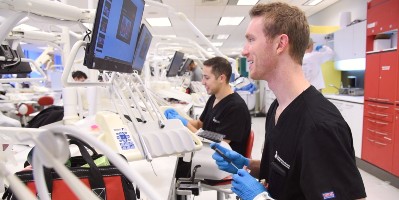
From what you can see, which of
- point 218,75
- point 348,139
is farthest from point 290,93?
point 218,75

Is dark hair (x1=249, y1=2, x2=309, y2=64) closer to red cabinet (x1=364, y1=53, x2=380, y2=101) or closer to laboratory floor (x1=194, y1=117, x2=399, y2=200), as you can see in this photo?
laboratory floor (x1=194, y1=117, x2=399, y2=200)

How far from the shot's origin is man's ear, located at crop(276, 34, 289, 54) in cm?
120

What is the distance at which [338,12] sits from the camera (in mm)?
6023

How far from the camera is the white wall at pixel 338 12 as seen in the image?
16.9 feet

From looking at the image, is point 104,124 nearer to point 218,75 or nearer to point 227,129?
point 227,129

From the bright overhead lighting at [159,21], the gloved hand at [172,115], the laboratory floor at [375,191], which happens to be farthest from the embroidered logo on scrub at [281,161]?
the bright overhead lighting at [159,21]

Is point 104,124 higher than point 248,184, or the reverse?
point 104,124

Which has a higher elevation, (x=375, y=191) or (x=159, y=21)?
(x=159, y=21)

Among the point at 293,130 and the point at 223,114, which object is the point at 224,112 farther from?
the point at 293,130

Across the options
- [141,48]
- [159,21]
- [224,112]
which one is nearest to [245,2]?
[159,21]

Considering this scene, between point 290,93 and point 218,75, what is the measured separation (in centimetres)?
130

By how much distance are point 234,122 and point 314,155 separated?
1.19 metres

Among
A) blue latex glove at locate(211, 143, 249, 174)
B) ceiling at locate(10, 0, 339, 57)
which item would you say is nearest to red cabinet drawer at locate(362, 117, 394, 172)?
ceiling at locate(10, 0, 339, 57)

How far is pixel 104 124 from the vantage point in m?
1.27
